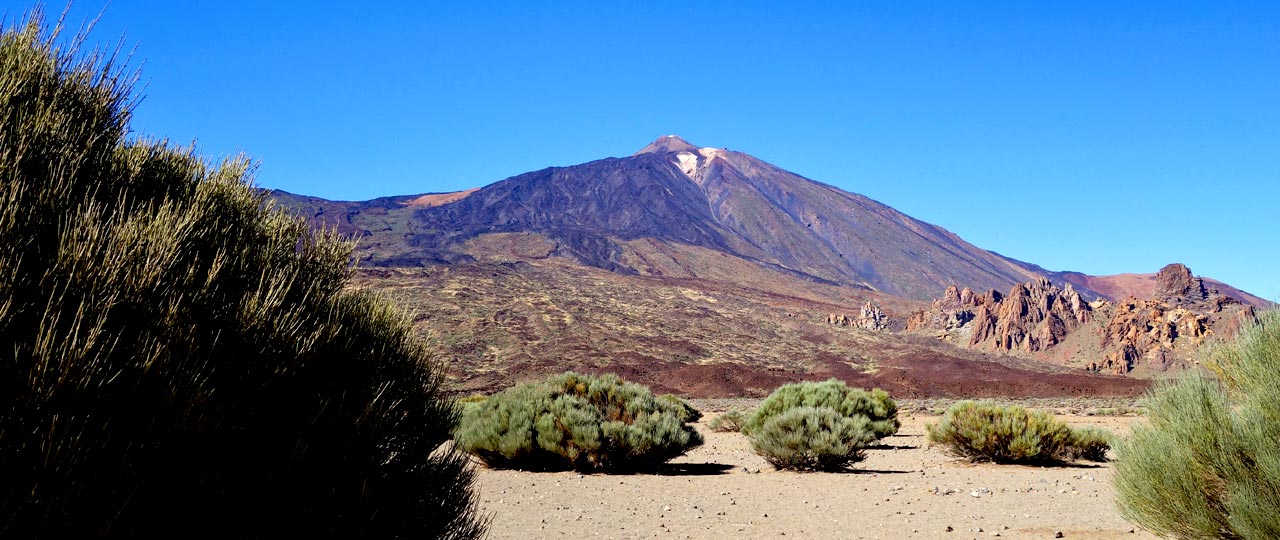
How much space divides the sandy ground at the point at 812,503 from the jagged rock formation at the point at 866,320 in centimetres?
7671

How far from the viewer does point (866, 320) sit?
91.8 metres

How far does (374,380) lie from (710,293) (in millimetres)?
91800

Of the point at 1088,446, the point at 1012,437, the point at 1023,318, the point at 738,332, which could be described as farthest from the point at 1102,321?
the point at 1012,437

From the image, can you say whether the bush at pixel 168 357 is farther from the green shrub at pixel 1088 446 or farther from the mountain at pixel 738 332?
the mountain at pixel 738 332

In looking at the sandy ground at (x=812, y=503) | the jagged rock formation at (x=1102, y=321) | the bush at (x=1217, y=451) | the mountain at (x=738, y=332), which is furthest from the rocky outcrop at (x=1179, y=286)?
the bush at (x=1217, y=451)

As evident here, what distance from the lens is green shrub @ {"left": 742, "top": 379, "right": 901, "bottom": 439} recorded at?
678 inches

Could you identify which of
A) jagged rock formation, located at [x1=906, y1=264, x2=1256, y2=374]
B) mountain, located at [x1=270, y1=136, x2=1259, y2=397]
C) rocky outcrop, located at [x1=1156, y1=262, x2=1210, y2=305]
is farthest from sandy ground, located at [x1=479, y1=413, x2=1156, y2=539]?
rocky outcrop, located at [x1=1156, y1=262, x2=1210, y2=305]

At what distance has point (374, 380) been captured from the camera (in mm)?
5039

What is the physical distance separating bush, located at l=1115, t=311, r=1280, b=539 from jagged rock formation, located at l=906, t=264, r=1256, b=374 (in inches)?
2421

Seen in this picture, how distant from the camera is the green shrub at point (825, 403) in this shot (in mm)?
17219

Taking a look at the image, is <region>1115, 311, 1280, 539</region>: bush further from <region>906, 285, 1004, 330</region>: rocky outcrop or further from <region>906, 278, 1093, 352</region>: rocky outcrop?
<region>906, 285, 1004, 330</region>: rocky outcrop

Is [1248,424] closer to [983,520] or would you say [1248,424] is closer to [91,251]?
[983,520]

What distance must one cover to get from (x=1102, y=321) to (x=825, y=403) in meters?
66.6

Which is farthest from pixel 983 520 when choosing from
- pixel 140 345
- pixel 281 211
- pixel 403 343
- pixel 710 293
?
pixel 710 293
